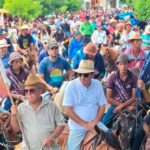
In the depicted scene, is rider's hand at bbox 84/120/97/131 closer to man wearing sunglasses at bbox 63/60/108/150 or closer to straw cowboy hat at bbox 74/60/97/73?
man wearing sunglasses at bbox 63/60/108/150

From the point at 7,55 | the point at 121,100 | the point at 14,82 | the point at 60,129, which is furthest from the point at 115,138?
the point at 7,55

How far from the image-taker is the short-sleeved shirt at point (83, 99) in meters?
7.21

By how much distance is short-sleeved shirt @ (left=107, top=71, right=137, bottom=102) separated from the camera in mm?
8742

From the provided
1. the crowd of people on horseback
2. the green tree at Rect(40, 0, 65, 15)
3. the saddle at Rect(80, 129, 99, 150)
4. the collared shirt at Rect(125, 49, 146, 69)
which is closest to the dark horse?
the crowd of people on horseback

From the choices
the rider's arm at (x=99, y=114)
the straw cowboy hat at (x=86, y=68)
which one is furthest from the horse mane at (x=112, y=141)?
the straw cowboy hat at (x=86, y=68)

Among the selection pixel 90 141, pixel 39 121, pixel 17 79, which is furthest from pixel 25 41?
pixel 39 121

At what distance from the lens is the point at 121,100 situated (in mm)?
8828

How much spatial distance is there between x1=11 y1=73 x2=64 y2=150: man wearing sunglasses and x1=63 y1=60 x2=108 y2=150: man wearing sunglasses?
649 mm

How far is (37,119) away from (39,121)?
37 mm

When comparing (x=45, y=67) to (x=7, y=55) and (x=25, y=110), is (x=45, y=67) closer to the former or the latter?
(x=7, y=55)

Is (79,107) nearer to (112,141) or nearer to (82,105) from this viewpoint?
(82,105)

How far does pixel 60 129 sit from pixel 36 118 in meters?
0.33

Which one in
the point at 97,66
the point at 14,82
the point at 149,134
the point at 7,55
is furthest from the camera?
the point at 7,55

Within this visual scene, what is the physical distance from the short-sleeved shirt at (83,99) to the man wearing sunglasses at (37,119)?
0.65 meters
